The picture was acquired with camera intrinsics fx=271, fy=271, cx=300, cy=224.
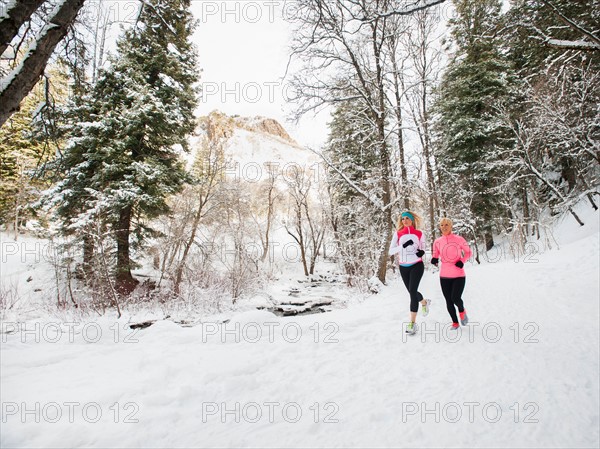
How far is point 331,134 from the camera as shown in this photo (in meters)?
20.7

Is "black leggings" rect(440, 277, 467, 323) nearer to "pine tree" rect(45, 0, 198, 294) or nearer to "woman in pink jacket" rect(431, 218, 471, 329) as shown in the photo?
"woman in pink jacket" rect(431, 218, 471, 329)

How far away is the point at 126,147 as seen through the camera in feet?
37.1

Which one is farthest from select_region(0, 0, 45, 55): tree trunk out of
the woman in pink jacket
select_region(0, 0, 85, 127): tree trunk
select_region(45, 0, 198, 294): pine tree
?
select_region(45, 0, 198, 294): pine tree

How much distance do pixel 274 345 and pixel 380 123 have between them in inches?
330

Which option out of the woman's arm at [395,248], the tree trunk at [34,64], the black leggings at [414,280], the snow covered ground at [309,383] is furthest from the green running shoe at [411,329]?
the tree trunk at [34,64]

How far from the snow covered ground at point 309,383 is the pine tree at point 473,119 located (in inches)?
529

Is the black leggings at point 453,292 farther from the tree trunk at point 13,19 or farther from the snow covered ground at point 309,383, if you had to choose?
the tree trunk at point 13,19

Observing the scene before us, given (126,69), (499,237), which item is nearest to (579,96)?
(499,237)

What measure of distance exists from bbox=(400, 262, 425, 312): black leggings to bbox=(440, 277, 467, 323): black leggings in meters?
0.39

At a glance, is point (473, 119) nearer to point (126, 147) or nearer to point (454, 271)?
point (454, 271)

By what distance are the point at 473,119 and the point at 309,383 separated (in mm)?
18438

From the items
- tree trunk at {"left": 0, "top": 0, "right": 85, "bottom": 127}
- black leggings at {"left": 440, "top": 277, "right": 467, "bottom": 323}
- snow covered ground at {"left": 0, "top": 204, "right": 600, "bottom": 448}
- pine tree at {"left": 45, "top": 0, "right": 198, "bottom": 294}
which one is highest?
pine tree at {"left": 45, "top": 0, "right": 198, "bottom": 294}

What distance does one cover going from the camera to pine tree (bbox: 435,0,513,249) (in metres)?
16.1

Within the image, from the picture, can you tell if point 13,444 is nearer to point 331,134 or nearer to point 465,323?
point 465,323
